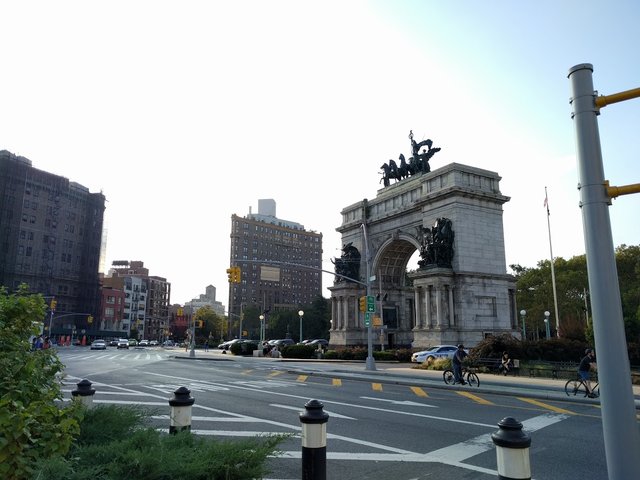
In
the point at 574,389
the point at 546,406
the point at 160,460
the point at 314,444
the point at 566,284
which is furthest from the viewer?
the point at 566,284

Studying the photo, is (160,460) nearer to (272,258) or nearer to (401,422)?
(401,422)

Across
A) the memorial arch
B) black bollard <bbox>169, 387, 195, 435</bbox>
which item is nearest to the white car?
the memorial arch

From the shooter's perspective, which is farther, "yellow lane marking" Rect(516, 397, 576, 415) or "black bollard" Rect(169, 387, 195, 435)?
"yellow lane marking" Rect(516, 397, 576, 415)

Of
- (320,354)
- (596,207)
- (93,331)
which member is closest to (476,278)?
(320,354)

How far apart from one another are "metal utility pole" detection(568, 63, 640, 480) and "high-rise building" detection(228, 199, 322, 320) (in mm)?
135368

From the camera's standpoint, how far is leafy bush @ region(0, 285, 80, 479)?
319 cm

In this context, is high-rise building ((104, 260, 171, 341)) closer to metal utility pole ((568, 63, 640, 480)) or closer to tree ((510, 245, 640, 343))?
tree ((510, 245, 640, 343))

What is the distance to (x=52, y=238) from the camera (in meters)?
85.9

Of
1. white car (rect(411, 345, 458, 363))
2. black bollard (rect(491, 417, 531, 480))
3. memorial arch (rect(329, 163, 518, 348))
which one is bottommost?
white car (rect(411, 345, 458, 363))

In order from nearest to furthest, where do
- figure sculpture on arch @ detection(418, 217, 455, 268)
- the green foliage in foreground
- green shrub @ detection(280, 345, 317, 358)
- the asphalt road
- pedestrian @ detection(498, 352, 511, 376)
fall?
the green foliage in foreground
the asphalt road
pedestrian @ detection(498, 352, 511, 376)
figure sculpture on arch @ detection(418, 217, 455, 268)
green shrub @ detection(280, 345, 317, 358)

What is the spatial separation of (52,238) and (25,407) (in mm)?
93710

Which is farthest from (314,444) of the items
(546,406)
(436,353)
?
(436,353)

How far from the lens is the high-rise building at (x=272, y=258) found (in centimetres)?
15138

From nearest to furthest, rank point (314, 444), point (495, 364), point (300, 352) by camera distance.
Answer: point (314, 444), point (495, 364), point (300, 352)
